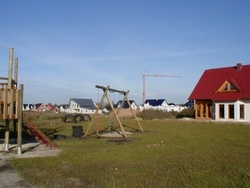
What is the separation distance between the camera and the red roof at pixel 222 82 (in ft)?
107

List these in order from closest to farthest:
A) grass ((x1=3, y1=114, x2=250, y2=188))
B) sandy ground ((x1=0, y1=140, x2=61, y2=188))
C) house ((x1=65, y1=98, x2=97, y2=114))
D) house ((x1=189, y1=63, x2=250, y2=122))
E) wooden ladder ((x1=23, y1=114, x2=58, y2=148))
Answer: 1. sandy ground ((x1=0, y1=140, x2=61, y2=188))
2. grass ((x1=3, y1=114, x2=250, y2=188))
3. wooden ladder ((x1=23, y1=114, x2=58, y2=148))
4. house ((x1=189, y1=63, x2=250, y2=122))
5. house ((x1=65, y1=98, x2=97, y2=114))

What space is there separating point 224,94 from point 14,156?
27.2 metres

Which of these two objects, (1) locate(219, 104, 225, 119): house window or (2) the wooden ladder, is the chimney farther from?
(2) the wooden ladder

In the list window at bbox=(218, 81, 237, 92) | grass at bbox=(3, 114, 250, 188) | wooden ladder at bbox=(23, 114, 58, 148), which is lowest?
grass at bbox=(3, 114, 250, 188)

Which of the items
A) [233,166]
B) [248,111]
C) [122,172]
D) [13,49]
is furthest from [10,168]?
[248,111]

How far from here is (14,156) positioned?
11.2 m

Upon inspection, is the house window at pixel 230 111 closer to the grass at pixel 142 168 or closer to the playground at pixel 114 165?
the playground at pixel 114 165

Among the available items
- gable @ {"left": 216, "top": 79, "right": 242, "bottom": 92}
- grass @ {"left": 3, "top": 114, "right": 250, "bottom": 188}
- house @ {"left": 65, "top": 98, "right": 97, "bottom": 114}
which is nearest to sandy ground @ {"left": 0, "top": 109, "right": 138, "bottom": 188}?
grass @ {"left": 3, "top": 114, "right": 250, "bottom": 188}

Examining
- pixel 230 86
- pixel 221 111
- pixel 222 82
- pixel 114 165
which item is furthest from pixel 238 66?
pixel 114 165

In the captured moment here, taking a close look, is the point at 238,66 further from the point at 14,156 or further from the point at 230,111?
the point at 14,156

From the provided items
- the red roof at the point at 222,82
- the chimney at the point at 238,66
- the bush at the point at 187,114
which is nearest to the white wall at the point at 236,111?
the red roof at the point at 222,82

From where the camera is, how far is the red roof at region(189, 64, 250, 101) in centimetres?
3272

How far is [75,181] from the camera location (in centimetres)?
736

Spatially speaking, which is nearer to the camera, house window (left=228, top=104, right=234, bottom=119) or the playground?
the playground
